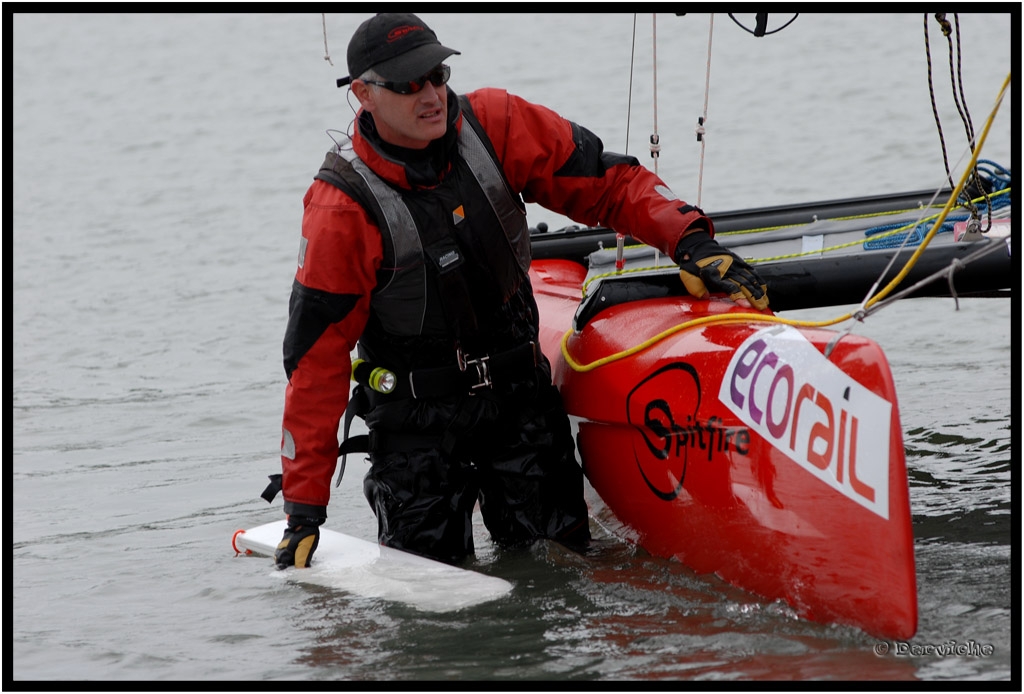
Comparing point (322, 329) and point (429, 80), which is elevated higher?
point (429, 80)

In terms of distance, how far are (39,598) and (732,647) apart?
7.06 ft

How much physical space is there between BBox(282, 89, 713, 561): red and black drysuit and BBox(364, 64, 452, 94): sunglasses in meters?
0.12

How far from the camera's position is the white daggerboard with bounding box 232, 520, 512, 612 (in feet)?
11.0

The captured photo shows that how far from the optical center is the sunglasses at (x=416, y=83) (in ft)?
10.3

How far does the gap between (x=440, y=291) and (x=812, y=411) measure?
3.17ft

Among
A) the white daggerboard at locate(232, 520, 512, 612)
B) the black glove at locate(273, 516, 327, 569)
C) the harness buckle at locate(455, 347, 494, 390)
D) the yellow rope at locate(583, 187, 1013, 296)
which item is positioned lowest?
the white daggerboard at locate(232, 520, 512, 612)

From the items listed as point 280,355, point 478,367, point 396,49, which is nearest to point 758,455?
point 478,367

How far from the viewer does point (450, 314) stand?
3.35m

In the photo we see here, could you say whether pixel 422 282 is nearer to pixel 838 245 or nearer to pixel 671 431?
pixel 671 431

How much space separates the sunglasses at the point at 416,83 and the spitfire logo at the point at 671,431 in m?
0.91

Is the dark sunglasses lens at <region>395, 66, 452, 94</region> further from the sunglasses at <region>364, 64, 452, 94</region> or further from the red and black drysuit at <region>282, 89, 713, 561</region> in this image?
the red and black drysuit at <region>282, 89, 713, 561</region>

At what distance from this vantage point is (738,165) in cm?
1036

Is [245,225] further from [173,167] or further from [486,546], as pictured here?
[486,546]

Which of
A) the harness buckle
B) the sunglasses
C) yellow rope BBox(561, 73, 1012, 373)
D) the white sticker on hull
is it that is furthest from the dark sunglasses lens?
the white sticker on hull
